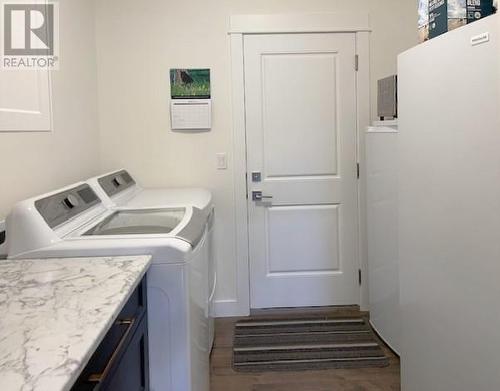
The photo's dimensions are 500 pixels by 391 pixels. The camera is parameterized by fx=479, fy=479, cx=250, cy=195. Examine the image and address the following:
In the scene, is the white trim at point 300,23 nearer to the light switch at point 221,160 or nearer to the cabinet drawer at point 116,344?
the light switch at point 221,160

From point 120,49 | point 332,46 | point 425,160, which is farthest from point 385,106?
point 120,49

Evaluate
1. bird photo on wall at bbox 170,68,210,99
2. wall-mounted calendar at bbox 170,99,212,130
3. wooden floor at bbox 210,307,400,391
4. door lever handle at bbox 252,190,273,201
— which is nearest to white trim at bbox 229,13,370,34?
bird photo on wall at bbox 170,68,210,99

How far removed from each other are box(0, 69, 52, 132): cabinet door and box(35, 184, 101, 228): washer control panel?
280 mm

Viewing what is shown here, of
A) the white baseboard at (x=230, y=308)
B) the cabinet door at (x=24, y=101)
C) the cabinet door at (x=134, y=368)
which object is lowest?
the white baseboard at (x=230, y=308)

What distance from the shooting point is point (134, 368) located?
1408 mm

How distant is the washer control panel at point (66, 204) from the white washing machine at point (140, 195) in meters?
0.15

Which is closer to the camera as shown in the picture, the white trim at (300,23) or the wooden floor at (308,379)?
the wooden floor at (308,379)

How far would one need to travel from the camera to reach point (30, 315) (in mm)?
1059

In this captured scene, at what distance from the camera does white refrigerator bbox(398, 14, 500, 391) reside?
4.75ft

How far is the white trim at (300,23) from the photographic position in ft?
10.6

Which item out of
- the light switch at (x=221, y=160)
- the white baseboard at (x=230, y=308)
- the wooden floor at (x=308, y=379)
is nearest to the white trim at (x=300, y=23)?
the light switch at (x=221, y=160)

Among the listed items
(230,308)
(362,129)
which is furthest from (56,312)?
(362,129)

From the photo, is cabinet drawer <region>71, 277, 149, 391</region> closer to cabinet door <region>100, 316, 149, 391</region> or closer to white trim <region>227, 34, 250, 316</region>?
cabinet door <region>100, 316, 149, 391</region>

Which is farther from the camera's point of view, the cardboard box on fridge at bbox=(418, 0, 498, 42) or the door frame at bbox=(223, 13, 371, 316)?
the door frame at bbox=(223, 13, 371, 316)
